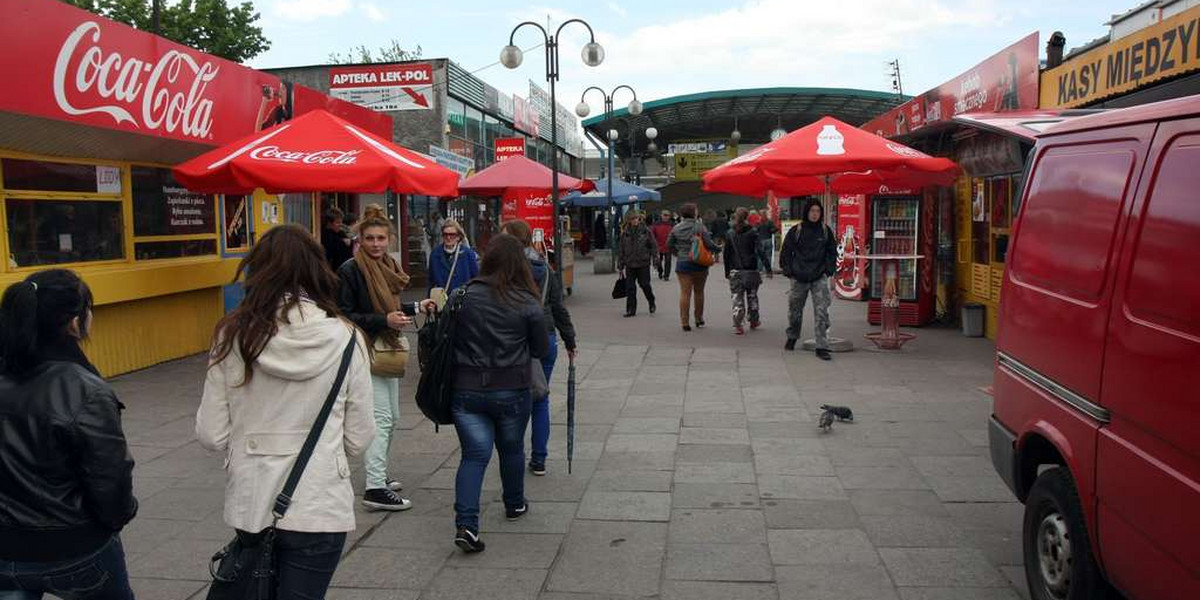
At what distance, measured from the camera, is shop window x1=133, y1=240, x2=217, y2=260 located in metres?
10.1

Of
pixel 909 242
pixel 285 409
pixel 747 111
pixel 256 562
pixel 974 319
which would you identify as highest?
pixel 747 111

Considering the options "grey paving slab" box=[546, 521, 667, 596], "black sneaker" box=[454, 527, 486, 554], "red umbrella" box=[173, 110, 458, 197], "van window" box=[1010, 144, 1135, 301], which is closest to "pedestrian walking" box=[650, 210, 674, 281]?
"red umbrella" box=[173, 110, 458, 197]

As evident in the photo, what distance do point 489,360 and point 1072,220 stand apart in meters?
2.68

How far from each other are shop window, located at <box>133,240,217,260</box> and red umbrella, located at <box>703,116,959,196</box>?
602 cm

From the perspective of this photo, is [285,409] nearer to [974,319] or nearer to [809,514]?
[809,514]

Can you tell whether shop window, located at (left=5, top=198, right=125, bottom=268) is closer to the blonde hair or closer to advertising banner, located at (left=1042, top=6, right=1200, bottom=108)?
the blonde hair

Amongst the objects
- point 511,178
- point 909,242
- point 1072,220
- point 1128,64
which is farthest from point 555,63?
point 1072,220

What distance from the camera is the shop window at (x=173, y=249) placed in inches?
396

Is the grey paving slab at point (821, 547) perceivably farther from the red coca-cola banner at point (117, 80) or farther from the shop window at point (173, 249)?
the shop window at point (173, 249)

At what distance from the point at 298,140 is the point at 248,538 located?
5.74 m

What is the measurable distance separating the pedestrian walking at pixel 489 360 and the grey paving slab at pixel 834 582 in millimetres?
1526

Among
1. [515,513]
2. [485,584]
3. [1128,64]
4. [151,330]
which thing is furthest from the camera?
[151,330]

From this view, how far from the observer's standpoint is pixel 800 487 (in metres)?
5.85

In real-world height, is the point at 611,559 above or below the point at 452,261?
below
